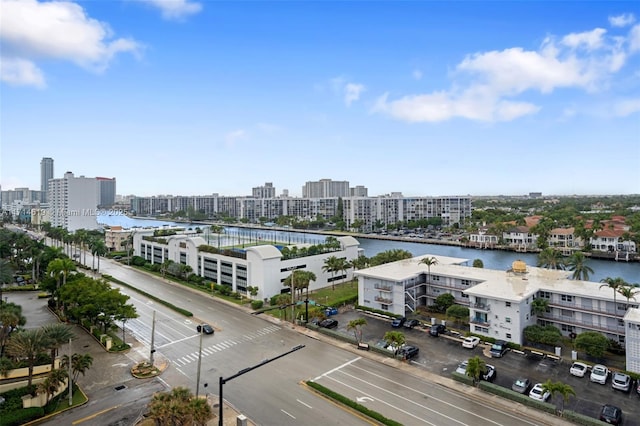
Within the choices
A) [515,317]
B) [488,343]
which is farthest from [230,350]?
[515,317]

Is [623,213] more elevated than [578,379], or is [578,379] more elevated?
[623,213]

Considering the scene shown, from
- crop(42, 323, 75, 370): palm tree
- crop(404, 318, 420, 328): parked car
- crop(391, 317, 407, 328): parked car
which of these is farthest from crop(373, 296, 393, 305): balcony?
crop(42, 323, 75, 370): palm tree

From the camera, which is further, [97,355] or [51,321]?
[51,321]

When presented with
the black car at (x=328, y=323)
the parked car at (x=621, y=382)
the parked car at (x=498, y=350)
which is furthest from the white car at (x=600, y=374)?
the black car at (x=328, y=323)

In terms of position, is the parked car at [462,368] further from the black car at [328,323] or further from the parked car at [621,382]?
the black car at [328,323]

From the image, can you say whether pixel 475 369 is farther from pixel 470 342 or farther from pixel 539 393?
pixel 470 342

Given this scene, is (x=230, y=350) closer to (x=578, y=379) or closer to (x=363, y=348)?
(x=363, y=348)
